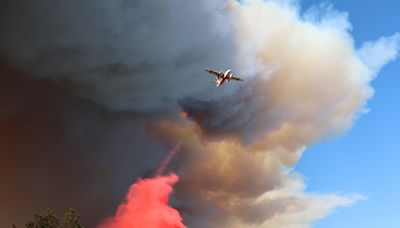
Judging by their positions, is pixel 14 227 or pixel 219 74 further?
pixel 219 74

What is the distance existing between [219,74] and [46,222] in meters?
71.9

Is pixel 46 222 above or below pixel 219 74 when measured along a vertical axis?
below

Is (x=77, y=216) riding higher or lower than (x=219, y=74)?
lower

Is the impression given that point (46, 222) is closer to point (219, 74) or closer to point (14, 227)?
point (14, 227)

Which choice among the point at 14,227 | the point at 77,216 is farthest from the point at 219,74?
the point at 14,227

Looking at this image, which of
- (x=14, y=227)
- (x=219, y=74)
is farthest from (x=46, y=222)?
(x=219, y=74)

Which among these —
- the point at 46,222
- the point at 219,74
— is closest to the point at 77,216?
the point at 46,222

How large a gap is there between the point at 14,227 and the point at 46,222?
764cm

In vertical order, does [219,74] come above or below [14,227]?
Result: above

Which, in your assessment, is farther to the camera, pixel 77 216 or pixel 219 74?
pixel 219 74

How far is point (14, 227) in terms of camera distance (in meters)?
125

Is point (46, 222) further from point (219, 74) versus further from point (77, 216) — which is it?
point (219, 74)

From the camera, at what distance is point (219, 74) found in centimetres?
16650

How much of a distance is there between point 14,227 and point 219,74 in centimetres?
7837
